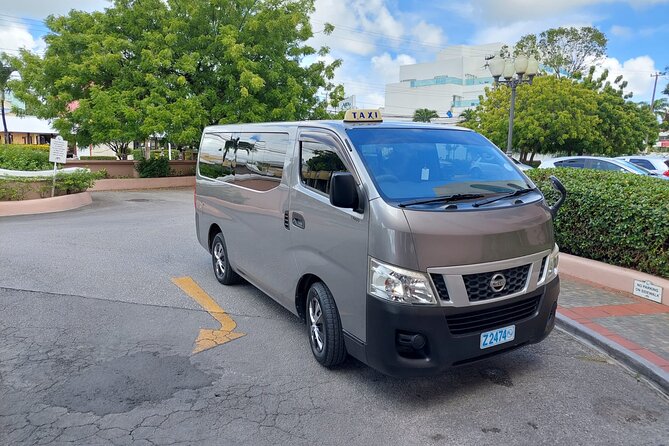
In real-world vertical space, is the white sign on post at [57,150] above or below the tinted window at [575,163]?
below

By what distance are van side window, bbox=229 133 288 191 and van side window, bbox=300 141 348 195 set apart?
35 centimetres

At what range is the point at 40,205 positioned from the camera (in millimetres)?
12758

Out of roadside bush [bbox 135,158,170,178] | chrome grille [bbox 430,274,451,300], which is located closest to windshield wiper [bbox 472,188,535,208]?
chrome grille [bbox 430,274,451,300]

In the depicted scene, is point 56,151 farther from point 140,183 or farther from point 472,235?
point 472,235

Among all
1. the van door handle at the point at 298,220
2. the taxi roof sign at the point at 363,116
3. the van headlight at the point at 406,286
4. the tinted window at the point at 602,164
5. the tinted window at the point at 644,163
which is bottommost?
the van headlight at the point at 406,286

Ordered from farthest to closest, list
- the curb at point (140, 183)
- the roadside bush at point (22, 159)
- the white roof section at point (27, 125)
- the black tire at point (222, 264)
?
the white roof section at point (27, 125)
the curb at point (140, 183)
the roadside bush at point (22, 159)
the black tire at point (222, 264)

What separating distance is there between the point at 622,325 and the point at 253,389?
12.7 ft

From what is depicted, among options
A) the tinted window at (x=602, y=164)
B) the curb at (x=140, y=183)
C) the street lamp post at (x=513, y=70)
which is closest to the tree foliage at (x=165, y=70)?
the curb at (x=140, y=183)

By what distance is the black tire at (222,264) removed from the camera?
20.7 ft

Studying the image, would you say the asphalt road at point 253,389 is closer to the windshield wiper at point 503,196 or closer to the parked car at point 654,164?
the windshield wiper at point 503,196

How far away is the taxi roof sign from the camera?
14.3 ft

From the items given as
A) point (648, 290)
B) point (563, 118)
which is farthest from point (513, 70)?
point (563, 118)

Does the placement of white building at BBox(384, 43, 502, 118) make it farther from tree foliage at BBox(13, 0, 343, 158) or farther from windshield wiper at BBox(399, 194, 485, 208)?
windshield wiper at BBox(399, 194, 485, 208)

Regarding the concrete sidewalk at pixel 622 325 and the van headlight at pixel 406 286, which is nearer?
Result: the van headlight at pixel 406 286
